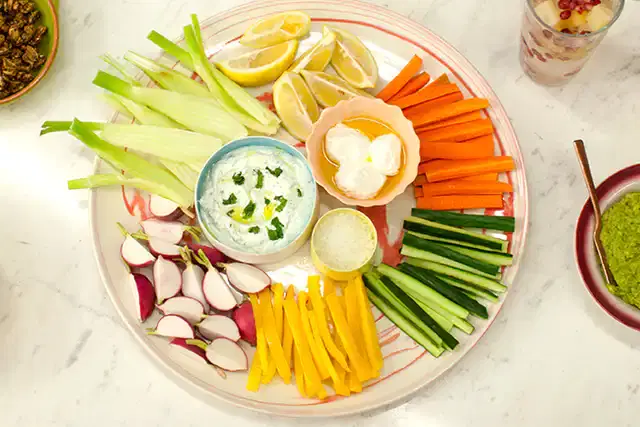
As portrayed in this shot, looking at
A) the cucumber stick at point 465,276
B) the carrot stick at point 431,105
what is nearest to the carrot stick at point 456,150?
the carrot stick at point 431,105

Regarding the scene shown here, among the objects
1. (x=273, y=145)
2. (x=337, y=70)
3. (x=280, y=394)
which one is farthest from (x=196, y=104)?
(x=280, y=394)

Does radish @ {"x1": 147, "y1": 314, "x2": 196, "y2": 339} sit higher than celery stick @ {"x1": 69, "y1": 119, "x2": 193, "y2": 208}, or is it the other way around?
celery stick @ {"x1": 69, "y1": 119, "x2": 193, "y2": 208}

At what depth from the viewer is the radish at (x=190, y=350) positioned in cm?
224

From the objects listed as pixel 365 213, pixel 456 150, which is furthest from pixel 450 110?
pixel 365 213

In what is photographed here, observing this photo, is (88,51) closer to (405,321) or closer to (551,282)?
(405,321)

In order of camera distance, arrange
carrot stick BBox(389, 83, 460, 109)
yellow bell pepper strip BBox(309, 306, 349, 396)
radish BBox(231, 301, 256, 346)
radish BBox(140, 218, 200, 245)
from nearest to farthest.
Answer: yellow bell pepper strip BBox(309, 306, 349, 396)
radish BBox(231, 301, 256, 346)
radish BBox(140, 218, 200, 245)
carrot stick BBox(389, 83, 460, 109)

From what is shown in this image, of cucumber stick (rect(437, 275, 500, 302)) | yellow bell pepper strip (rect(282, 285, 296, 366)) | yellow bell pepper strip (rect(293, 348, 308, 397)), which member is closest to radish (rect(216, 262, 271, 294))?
yellow bell pepper strip (rect(282, 285, 296, 366))

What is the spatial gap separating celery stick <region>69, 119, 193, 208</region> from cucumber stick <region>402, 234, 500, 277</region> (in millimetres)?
815

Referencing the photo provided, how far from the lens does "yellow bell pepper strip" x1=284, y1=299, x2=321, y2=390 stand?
216 cm

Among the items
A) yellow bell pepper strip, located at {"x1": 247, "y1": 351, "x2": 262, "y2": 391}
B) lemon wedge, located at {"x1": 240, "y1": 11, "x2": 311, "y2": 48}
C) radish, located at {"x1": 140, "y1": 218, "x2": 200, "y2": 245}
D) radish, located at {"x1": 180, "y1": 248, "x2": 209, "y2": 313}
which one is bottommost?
yellow bell pepper strip, located at {"x1": 247, "y1": 351, "x2": 262, "y2": 391}

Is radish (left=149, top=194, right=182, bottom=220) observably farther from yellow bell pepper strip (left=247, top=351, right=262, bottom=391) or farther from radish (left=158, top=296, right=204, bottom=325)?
yellow bell pepper strip (left=247, top=351, right=262, bottom=391)

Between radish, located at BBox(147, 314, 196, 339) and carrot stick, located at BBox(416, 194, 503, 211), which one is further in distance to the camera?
carrot stick, located at BBox(416, 194, 503, 211)

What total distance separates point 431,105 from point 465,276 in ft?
2.14

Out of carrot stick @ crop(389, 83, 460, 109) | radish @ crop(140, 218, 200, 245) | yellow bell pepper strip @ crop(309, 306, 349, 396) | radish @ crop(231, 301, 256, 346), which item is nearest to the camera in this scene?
yellow bell pepper strip @ crop(309, 306, 349, 396)
